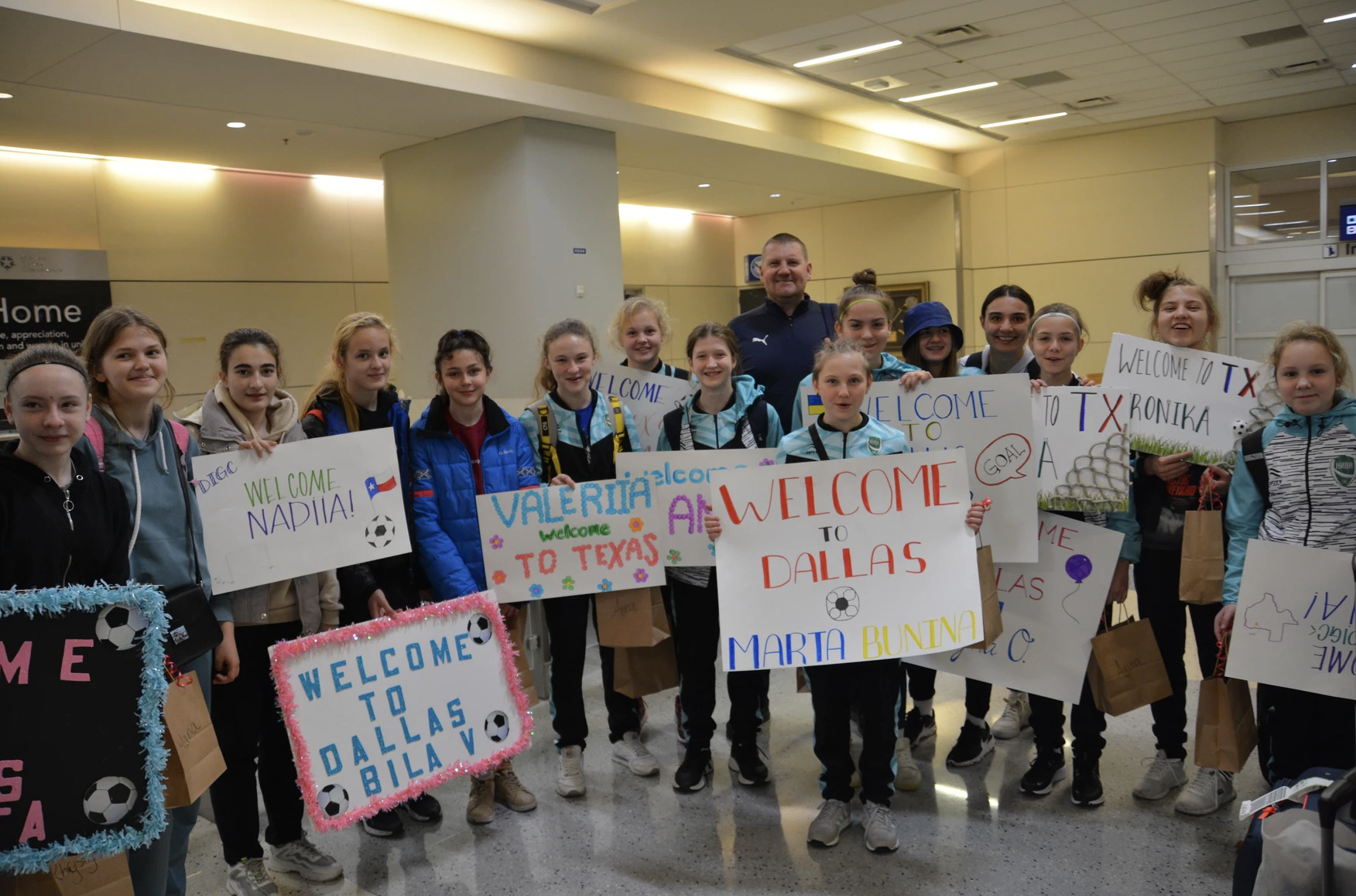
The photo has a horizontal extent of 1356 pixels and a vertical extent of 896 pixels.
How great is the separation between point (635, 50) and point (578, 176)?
109 centimetres

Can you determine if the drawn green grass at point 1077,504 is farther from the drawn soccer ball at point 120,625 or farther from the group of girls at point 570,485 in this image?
the drawn soccer ball at point 120,625

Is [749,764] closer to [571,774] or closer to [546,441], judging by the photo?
[571,774]

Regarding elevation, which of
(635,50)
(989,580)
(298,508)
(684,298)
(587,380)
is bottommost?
(989,580)

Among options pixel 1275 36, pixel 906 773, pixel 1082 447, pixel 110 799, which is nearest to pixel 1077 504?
pixel 1082 447

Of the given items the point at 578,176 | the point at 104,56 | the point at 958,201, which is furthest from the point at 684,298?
the point at 104,56

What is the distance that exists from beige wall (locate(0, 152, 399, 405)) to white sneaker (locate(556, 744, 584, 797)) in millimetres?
5291

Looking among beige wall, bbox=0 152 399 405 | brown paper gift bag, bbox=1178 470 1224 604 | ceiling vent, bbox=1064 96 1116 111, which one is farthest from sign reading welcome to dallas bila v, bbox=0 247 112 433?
ceiling vent, bbox=1064 96 1116 111

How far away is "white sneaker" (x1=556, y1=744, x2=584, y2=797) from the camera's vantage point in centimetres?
324

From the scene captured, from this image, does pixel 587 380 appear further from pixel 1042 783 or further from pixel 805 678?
pixel 1042 783

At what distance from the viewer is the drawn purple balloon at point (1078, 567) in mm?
2965

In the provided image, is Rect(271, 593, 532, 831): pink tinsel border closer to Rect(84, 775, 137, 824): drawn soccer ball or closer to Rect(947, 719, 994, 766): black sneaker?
Rect(84, 775, 137, 824): drawn soccer ball

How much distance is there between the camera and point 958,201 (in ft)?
40.5

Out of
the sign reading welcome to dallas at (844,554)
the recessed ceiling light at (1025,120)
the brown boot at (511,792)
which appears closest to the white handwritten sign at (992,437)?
the sign reading welcome to dallas at (844,554)

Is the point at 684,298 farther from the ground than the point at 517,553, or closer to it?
farther from the ground
